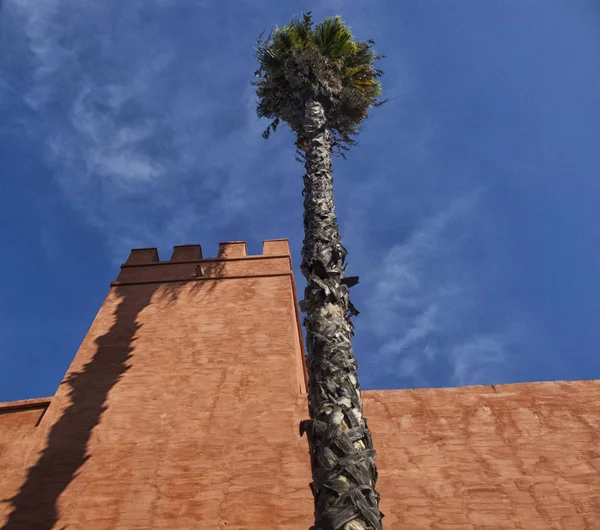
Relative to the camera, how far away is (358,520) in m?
3.72

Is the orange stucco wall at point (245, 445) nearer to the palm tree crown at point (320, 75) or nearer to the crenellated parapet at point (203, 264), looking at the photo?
the crenellated parapet at point (203, 264)

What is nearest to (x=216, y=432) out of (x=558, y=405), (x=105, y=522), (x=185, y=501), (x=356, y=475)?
(x=185, y=501)

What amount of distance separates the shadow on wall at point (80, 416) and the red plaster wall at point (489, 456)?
4.57 meters

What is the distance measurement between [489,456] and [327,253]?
4123 millimetres

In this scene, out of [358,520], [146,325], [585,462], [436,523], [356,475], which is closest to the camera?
[358,520]

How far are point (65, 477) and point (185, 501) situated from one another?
76.1 inches

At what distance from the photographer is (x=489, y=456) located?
289 inches

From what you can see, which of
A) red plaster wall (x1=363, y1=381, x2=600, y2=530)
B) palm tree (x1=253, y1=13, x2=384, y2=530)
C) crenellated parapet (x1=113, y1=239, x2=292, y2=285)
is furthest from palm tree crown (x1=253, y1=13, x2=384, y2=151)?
red plaster wall (x1=363, y1=381, x2=600, y2=530)

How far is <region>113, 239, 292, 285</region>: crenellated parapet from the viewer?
1168 cm

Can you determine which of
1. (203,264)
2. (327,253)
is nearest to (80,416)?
(203,264)

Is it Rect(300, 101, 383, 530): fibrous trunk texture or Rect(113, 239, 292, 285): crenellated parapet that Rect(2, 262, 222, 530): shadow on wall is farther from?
Rect(300, 101, 383, 530): fibrous trunk texture

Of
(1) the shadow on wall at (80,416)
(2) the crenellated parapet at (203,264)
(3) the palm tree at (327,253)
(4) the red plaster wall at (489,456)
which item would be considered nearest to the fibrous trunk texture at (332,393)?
(3) the palm tree at (327,253)

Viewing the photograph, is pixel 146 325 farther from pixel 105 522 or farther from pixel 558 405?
pixel 558 405

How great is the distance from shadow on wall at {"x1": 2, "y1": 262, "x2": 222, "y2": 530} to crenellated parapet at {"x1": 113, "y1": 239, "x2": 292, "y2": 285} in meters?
0.35
